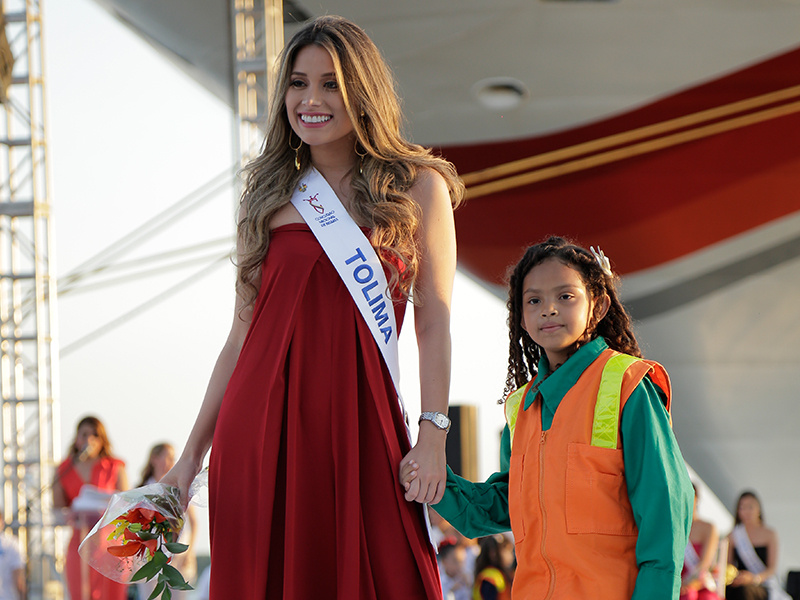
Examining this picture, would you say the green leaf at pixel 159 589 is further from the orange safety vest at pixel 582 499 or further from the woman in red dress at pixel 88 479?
the woman in red dress at pixel 88 479

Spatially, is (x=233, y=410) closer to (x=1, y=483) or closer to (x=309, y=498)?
(x=309, y=498)

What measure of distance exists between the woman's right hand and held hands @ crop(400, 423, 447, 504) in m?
0.40

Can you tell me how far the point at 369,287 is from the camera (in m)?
1.52

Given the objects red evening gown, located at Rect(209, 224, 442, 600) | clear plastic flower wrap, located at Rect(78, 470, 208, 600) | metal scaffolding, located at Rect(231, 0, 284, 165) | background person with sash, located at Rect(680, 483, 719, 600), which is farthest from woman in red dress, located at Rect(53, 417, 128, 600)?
red evening gown, located at Rect(209, 224, 442, 600)

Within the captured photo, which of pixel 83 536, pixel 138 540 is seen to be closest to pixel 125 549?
pixel 138 540

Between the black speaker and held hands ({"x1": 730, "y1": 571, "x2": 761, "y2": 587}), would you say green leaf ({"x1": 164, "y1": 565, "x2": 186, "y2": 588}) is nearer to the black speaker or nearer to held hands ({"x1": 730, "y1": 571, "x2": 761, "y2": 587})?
held hands ({"x1": 730, "y1": 571, "x2": 761, "y2": 587})

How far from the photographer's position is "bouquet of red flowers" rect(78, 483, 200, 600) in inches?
59.6

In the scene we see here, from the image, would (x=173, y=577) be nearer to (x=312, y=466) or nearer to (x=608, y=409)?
(x=312, y=466)

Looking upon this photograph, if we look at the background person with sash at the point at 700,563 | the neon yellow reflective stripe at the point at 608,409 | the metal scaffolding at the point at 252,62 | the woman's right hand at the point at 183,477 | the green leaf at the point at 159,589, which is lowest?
the background person with sash at the point at 700,563

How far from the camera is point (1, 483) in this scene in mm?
6512

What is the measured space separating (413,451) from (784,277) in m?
6.17

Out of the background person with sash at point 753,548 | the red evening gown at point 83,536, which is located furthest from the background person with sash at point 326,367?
the background person with sash at point 753,548

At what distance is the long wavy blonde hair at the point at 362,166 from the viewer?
1528mm

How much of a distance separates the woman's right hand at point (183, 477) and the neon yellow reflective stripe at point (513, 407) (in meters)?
0.54
